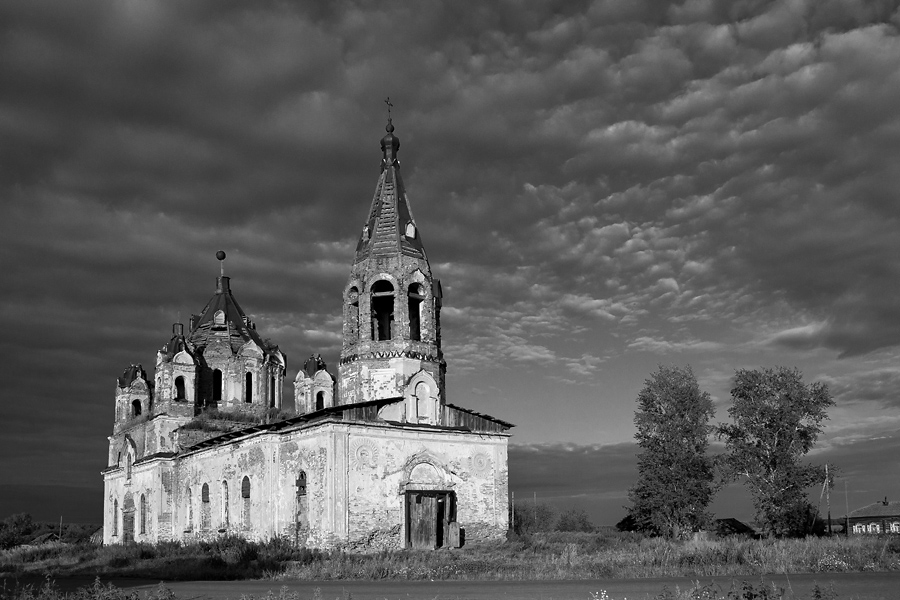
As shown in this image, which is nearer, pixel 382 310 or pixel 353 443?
pixel 353 443

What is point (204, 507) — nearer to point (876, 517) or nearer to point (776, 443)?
point (776, 443)

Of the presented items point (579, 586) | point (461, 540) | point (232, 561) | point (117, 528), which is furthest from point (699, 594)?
point (117, 528)

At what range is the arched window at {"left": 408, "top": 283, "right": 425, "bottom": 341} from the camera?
35656 mm

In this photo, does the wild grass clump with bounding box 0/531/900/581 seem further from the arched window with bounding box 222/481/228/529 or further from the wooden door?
the arched window with bounding box 222/481/228/529

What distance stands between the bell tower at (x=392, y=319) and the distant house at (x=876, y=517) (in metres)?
51.2

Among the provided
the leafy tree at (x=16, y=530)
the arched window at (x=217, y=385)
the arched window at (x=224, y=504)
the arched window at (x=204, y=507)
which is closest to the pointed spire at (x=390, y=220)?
the arched window at (x=224, y=504)

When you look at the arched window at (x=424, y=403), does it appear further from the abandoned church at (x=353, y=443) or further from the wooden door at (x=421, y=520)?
the wooden door at (x=421, y=520)

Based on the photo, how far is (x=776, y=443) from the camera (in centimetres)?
3784

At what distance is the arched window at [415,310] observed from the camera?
35656 millimetres

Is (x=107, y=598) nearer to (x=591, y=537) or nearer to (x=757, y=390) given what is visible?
(x=591, y=537)

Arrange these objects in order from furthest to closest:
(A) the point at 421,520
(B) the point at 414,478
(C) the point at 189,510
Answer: (C) the point at 189,510 < (B) the point at 414,478 < (A) the point at 421,520

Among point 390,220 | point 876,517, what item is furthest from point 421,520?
point 876,517

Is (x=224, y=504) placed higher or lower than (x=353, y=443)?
lower

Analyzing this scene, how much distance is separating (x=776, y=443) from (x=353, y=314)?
19094 millimetres
